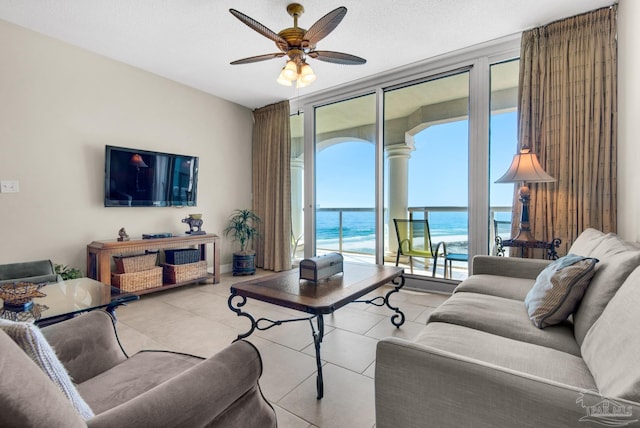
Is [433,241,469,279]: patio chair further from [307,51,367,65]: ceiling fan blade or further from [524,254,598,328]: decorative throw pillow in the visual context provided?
[307,51,367,65]: ceiling fan blade

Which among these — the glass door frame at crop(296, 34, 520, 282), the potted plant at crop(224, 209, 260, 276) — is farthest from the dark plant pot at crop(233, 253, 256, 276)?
the glass door frame at crop(296, 34, 520, 282)

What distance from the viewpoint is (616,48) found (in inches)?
96.2

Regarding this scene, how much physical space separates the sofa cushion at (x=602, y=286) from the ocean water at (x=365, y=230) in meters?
2.14

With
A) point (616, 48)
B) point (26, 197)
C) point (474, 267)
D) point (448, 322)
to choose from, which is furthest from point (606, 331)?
point (26, 197)

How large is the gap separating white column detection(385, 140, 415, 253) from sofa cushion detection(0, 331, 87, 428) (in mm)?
3893

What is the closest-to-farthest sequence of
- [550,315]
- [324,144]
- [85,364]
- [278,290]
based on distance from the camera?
[85,364] < [550,315] < [278,290] < [324,144]

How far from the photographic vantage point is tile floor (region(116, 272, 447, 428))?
154 cm

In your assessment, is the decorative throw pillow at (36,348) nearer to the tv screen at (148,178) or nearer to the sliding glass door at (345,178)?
the tv screen at (148,178)

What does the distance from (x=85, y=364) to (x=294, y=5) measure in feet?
8.69

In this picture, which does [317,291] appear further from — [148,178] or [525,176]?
[148,178]

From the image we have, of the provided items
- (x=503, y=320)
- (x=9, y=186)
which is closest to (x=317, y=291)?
(x=503, y=320)

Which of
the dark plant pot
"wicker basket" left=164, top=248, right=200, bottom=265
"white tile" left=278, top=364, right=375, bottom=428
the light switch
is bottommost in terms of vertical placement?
"white tile" left=278, top=364, right=375, bottom=428

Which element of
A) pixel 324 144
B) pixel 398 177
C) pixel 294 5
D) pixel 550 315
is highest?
pixel 294 5

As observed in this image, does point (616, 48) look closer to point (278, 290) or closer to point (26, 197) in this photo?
point (278, 290)
